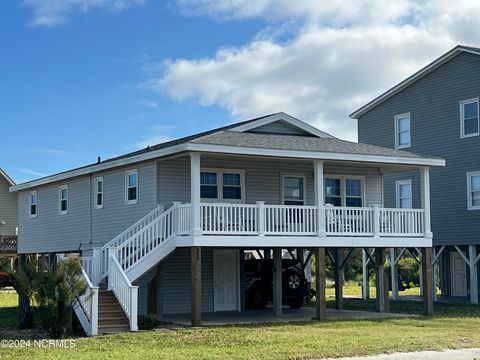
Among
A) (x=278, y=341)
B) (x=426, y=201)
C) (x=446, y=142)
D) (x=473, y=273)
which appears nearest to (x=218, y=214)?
(x=278, y=341)

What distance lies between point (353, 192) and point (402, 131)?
8251 mm

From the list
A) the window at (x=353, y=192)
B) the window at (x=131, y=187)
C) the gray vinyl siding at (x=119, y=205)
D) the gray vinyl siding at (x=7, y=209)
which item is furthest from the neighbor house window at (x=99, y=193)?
the gray vinyl siding at (x=7, y=209)

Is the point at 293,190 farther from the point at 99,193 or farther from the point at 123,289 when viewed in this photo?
the point at 123,289

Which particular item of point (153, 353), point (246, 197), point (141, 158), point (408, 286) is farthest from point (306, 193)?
point (408, 286)

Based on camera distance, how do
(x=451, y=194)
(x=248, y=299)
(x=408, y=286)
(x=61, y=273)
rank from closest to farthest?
(x=61, y=273), (x=248, y=299), (x=451, y=194), (x=408, y=286)

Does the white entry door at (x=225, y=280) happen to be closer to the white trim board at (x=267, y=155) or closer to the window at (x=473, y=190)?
the white trim board at (x=267, y=155)

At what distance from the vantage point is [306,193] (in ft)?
89.6

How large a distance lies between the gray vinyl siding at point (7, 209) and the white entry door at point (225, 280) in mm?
29487

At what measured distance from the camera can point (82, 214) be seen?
96.4 feet

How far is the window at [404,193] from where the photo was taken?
35.3m

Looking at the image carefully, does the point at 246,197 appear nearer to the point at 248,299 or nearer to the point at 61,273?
the point at 248,299

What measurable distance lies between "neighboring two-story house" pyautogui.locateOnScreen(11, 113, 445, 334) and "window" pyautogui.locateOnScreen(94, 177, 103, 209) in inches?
1.9

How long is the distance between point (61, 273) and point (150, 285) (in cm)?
545

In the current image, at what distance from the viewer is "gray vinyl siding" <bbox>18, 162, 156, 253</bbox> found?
83.5 ft
